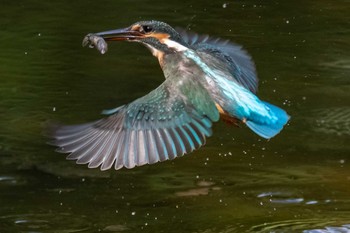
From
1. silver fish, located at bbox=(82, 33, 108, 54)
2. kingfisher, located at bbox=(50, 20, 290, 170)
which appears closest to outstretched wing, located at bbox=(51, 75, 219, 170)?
kingfisher, located at bbox=(50, 20, 290, 170)

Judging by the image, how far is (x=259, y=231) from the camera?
5.90 meters

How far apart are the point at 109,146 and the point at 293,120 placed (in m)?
2.73

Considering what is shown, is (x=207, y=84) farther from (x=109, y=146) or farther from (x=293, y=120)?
(x=293, y=120)

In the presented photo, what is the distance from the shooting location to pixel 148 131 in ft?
18.1

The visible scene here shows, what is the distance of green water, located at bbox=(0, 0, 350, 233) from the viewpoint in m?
6.16

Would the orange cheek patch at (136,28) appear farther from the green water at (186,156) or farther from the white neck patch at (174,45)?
the green water at (186,156)

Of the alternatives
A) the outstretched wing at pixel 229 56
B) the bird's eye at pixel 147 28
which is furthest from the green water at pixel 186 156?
the bird's eye at pixel 147 28

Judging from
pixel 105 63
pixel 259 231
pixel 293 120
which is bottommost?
pixel 259 231

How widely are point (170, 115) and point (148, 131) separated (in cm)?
17

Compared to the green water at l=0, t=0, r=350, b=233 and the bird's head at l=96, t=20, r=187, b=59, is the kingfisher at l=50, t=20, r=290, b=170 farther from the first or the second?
the green water at l=0, t=0, r=350, b=233

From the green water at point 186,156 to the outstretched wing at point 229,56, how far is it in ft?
2.18

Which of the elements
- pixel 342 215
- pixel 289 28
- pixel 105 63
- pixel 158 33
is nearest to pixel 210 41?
pixel 158 33

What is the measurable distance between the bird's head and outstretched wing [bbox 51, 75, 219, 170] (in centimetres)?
29

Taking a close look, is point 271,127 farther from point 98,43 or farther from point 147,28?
point 98,43
